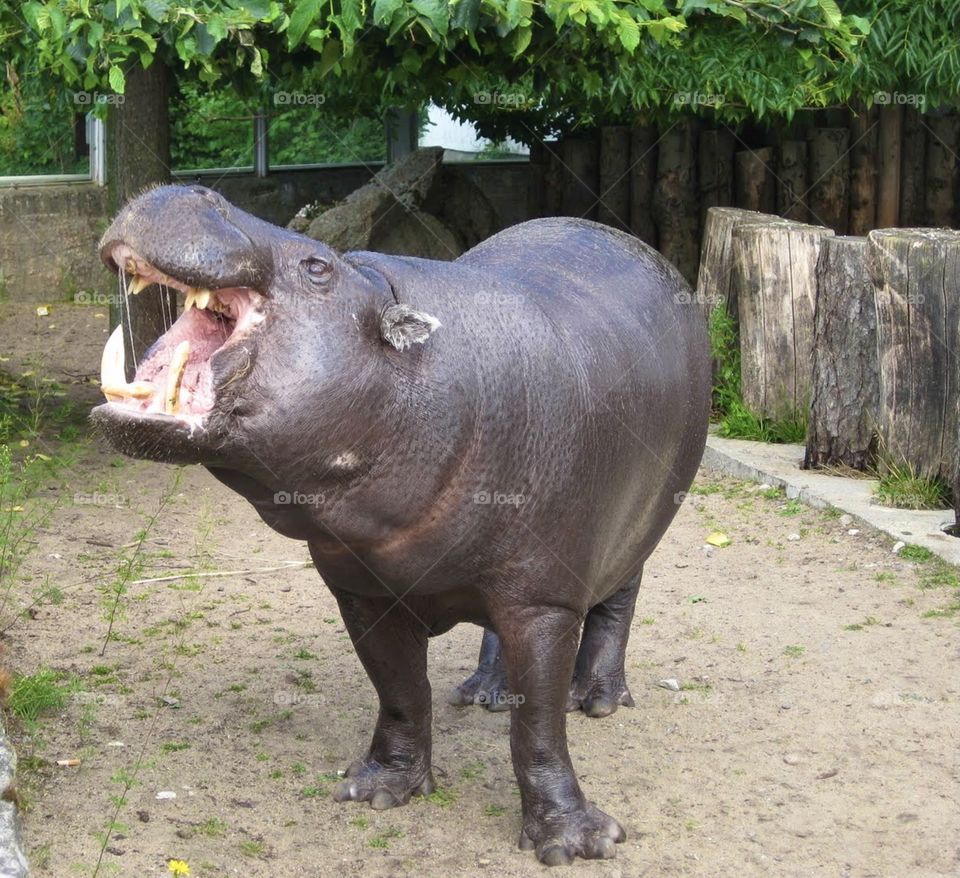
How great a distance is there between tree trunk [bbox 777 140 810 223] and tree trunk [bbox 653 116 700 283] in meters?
0.63

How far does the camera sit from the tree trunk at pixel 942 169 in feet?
30.5

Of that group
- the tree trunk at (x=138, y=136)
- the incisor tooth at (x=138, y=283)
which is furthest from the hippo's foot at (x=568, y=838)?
the tree trunk at (x=138, y=136)

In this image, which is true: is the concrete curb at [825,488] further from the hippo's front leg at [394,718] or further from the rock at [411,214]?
the rock at [411,214]

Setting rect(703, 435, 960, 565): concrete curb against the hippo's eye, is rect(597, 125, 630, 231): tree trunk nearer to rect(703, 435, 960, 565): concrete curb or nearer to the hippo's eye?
rect(703, 435, 960, 565): concrete curb

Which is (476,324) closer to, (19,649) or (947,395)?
(19,649)

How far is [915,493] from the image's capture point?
6.39m

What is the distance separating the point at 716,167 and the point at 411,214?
8.08ft

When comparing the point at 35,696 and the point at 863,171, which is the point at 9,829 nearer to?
the point at 35,696

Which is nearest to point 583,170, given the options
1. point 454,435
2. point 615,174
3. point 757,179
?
point 615,174

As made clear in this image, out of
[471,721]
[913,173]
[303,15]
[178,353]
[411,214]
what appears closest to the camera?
[178,353]

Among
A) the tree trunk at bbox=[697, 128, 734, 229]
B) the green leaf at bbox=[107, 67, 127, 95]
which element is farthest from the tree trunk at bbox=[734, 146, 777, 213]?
the green leaf at bbox=[107, 67, 127, 95]

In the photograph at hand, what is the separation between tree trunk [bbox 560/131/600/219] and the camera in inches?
417

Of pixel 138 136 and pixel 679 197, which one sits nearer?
pixel 138 136

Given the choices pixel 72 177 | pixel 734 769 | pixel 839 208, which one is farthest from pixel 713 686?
pixel 72 177
